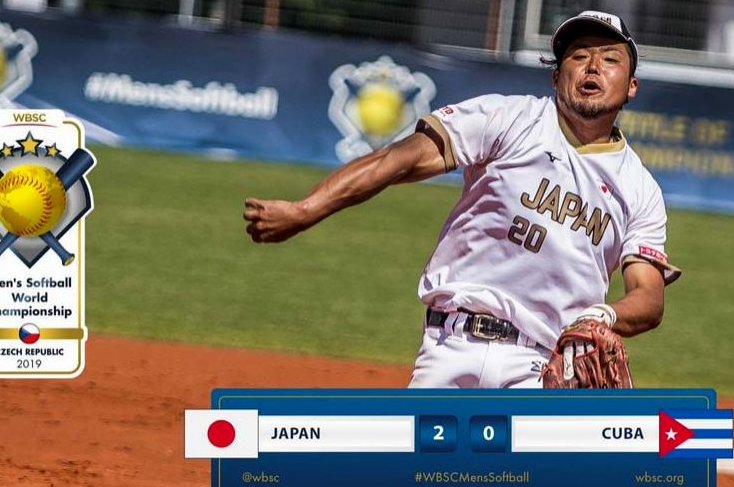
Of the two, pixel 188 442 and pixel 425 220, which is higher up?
pixel 188 442

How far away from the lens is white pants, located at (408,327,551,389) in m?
4.78

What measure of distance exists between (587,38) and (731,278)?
9819 millimetres

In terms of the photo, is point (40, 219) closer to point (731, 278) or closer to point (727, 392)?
point (727, 392)

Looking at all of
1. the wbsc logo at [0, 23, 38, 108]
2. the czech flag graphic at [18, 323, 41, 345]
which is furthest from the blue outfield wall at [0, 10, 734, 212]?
the czech flag graphic at [18, 323, 41, 345]

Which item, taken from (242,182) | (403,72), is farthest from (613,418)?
(403,72)

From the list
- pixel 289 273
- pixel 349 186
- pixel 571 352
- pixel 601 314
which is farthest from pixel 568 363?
pixel 289 273

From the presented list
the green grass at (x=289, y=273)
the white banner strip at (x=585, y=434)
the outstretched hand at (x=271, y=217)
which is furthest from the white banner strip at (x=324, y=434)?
the green grass at (x=289, y=273)

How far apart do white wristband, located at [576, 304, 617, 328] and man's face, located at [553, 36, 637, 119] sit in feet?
2.14

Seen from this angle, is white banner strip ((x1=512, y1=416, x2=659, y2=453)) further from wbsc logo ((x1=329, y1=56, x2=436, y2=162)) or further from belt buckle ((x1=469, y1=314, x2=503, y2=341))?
wbsc logo ((x1=329, y1=56, x2=436, y2=162))

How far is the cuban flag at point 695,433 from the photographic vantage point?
3705 mm

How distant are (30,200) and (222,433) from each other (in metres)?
1.09

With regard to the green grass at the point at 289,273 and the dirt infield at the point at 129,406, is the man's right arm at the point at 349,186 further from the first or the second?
the green grass at the point at 289,273

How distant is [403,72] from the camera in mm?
17906

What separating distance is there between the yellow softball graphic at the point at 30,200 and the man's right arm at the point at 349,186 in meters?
0.60
